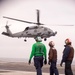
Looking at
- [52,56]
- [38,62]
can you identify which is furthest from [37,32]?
[38,62]

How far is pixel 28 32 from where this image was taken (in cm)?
6638

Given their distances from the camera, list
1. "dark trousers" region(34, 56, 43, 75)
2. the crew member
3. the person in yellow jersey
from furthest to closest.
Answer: the crew member, "dark trousers" region(34, 56, 43, 75), the person in yellow jersey

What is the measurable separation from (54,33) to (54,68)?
47.0 m

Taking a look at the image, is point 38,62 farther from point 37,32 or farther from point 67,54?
point 37,32

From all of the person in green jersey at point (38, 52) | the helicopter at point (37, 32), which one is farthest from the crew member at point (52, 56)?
the helicopter at point (37, 32)

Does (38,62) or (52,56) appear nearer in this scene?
(38,62)

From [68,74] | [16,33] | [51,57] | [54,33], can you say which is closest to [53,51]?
[51,57]

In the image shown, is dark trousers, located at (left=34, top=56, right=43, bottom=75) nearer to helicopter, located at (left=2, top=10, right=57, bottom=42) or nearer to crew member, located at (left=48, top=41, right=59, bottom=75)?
crew member, located at (left=48, top=41, right=59, bottom=75)

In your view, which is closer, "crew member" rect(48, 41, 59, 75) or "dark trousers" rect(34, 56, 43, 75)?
"dark trousers" rect(34, 56, 43, 75)

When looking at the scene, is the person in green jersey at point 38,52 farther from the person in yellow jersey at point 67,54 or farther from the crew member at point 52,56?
the person in yellow jersey at point 67,54

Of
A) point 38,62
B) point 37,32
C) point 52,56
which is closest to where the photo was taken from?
point 38,62

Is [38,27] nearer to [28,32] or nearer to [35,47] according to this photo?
[28,32]

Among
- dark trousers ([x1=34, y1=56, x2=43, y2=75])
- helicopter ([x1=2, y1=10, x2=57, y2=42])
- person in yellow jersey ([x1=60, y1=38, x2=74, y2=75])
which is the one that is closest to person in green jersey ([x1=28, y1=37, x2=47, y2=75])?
dark trousers ([x1=34, y1=56, x2=43, y2=75])

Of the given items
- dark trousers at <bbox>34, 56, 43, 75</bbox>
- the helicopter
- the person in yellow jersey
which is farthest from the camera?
the helicopter
